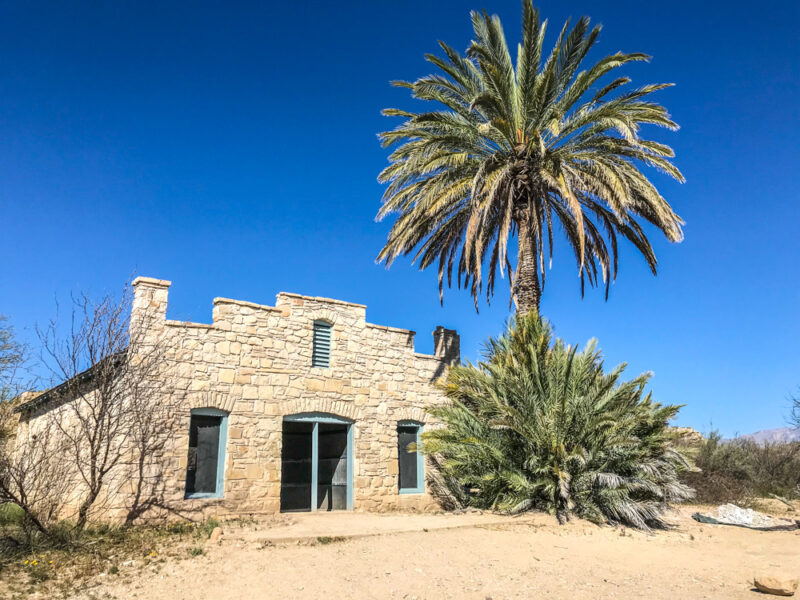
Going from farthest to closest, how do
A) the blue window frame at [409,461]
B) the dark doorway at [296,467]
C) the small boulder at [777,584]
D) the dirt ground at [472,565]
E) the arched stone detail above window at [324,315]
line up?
1. the blue window frame at [409,461]
2. the dark doorway at [296,467]
3. the arched stone detail above window at [324,315]
4. the dirt ground at [472,565]
5. the small boulder at [777,584]

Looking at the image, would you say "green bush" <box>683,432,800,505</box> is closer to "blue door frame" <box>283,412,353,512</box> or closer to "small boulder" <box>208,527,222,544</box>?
"blue door frame" <box>283,412,353,512</box>

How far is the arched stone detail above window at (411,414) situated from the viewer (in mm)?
14125

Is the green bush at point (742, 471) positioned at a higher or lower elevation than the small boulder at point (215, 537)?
higher

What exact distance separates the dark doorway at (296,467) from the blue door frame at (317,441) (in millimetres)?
512

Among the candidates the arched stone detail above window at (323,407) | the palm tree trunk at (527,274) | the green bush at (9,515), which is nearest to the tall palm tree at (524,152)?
the palm tree trunk at (527,274)

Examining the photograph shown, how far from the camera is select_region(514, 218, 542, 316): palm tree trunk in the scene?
13.5 meters

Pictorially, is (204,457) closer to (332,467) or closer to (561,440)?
(332,467)

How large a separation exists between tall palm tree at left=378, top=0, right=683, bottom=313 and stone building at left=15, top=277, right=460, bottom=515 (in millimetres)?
2761

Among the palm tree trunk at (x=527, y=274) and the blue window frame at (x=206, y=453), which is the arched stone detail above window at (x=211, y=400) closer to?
the blue window frame at (x=206, y=453)

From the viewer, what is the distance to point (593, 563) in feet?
25.4

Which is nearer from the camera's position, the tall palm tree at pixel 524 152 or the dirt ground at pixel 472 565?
the dirt ground at pixel 472 565

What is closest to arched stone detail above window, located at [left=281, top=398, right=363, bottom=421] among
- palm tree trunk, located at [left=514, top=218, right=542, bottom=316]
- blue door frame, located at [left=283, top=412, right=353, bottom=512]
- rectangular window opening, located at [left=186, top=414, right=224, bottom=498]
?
blue door frame, located at [left=283, top=412, right=353, bottom=512]

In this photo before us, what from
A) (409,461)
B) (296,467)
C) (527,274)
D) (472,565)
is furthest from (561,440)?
(296,467)

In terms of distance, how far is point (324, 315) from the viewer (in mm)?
13633
